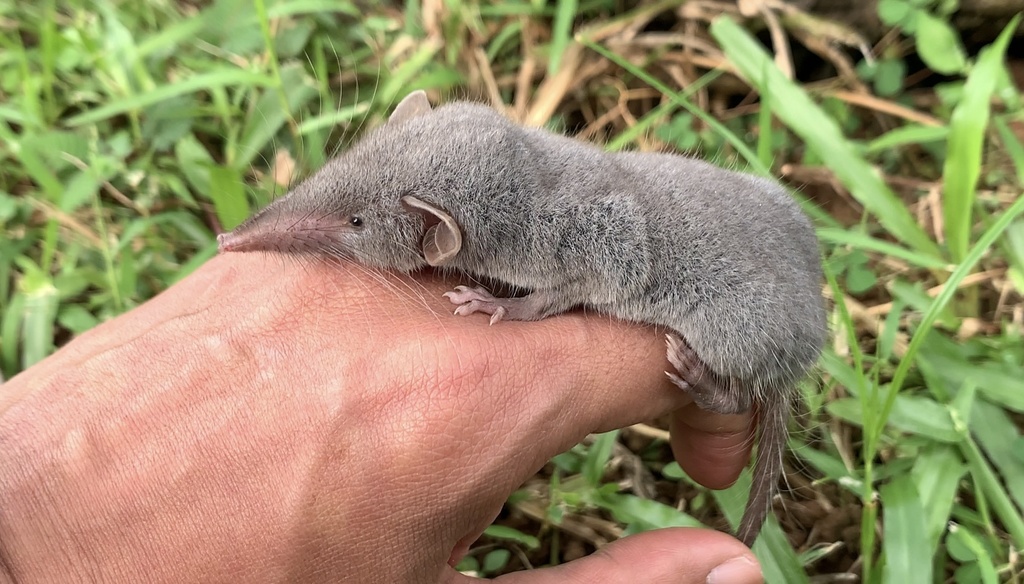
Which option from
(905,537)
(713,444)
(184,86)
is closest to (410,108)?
(184,86)

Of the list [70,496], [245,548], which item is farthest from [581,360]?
[70,496]

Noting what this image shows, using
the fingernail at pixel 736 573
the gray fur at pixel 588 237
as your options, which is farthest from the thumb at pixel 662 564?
the gray fur at pixel 588 237

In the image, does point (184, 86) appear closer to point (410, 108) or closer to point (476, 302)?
point (410, 108)

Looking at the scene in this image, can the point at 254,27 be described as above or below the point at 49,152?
above

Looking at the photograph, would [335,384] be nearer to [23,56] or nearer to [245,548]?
[245,548]

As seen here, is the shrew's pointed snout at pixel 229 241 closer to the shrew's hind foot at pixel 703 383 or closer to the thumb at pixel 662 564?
the thumb at pixel 662 564

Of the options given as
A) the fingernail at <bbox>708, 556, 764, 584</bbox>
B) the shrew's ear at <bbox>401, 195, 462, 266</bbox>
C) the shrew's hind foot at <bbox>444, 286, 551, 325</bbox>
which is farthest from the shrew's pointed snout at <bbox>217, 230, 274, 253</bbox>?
the fingernail at <bbox>708, 556, 764, 584</bbox>
